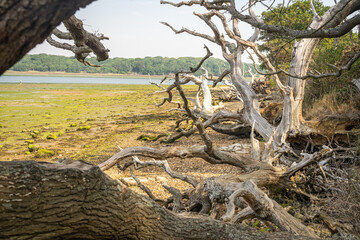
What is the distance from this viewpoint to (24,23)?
3.69ft

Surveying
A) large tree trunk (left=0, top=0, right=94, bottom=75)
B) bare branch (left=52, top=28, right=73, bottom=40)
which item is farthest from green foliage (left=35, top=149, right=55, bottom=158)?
large tree trunk (left=0, top=0, right=94, bottom=75)

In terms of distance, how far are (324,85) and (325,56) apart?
5.33 feet

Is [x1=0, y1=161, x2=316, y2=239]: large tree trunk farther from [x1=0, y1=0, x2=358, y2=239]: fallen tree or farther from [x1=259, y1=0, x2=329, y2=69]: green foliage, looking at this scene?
[x1=259, y1=0, x2=329, y2=69]: green foliage

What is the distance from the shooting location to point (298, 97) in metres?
6.94

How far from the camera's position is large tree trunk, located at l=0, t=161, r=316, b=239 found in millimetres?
1619

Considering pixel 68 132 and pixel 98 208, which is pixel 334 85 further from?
pixel 68 132

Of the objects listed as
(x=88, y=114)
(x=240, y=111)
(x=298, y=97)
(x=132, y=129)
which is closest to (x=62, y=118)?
(x=88, y=114)

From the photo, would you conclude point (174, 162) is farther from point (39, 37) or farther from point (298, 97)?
point (39, 37)

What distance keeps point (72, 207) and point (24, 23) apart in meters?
1.23

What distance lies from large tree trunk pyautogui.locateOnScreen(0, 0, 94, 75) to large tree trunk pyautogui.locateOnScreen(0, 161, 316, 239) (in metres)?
0.81

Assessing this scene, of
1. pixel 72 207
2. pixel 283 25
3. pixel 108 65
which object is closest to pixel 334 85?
pixel 72 207

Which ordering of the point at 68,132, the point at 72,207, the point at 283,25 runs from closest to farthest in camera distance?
1. the point at 72,207
2. the point at 68,132
3. the point at 283,25

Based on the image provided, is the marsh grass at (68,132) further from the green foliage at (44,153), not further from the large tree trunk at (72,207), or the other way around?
the large tree trunk at (72,207)

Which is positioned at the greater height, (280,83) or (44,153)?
(280,83)
